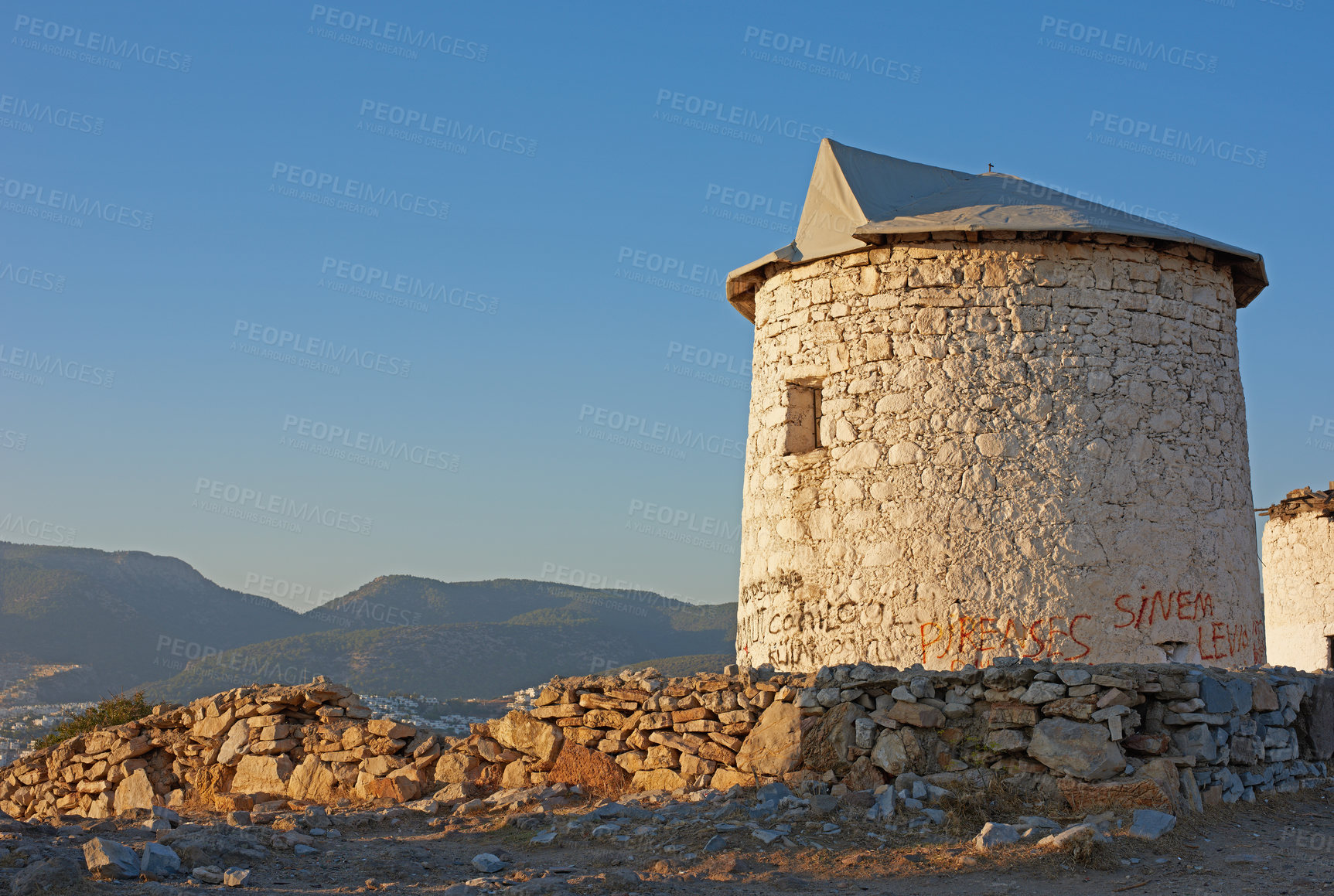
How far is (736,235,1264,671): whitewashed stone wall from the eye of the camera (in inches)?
305

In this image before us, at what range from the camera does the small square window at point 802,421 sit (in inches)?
344

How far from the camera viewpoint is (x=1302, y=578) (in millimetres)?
16969

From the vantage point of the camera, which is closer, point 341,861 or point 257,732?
point 341,861

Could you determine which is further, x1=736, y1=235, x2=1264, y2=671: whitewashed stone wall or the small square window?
the small square window

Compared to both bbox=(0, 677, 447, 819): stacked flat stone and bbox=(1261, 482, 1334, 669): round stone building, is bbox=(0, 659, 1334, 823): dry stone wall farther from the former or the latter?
bbox=(1261, 482, 1334, 669): round stone building

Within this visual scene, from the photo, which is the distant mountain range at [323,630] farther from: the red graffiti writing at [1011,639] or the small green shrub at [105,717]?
the red graffiti writing at [1011,639]

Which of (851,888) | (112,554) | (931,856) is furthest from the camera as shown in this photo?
(112,554)

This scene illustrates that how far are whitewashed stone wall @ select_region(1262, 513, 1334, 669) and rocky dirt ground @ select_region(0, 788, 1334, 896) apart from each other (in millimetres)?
12061

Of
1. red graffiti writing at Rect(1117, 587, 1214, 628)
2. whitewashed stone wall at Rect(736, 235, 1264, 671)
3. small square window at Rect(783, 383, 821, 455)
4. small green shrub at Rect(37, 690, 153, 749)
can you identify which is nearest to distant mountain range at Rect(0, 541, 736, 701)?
small green shrub at Rect(37, 690, 153, 749)

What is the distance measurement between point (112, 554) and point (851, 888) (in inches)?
2536

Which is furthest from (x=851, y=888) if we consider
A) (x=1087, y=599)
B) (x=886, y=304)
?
(x=886, y=304)

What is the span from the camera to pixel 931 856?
17.1 ft

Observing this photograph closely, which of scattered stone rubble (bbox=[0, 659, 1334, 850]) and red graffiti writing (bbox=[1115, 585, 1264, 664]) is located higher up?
red graffiti writing (bbox=[1115, 585, 1264, 664])

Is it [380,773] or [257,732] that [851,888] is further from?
[257,732]
